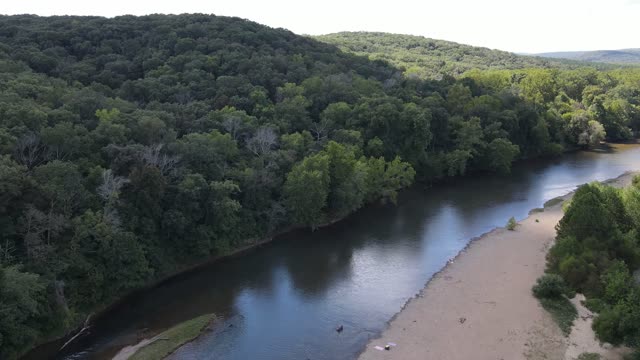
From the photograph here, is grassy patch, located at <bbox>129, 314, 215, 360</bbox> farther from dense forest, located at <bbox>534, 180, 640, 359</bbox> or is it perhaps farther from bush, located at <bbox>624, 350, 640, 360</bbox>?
bush, located at <bbox>624, 350, 640, 360</bbox>

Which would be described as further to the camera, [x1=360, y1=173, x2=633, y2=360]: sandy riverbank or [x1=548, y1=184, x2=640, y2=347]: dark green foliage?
[x1=360, y1=173, x2=633, y2=360]: sandy riverbank

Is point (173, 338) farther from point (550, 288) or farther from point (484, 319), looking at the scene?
point (550, 288)

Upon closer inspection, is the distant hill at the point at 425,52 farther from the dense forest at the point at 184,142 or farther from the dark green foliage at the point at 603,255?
the dark green foliage at the point at 603,255

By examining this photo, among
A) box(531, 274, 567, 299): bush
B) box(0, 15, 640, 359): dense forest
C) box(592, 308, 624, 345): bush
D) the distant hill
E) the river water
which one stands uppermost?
the distant hill

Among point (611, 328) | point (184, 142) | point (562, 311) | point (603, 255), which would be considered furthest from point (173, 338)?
point (603, 255)

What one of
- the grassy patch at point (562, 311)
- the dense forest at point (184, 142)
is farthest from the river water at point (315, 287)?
the grassy patch at point (562, 311)

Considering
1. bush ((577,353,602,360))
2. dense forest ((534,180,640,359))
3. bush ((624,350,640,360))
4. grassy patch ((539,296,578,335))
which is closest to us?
bush ((624,350,640,360))

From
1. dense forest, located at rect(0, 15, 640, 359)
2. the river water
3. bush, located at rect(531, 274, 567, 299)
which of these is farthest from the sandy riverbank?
dense forest, located at rect(0, 15, 640, 359)
